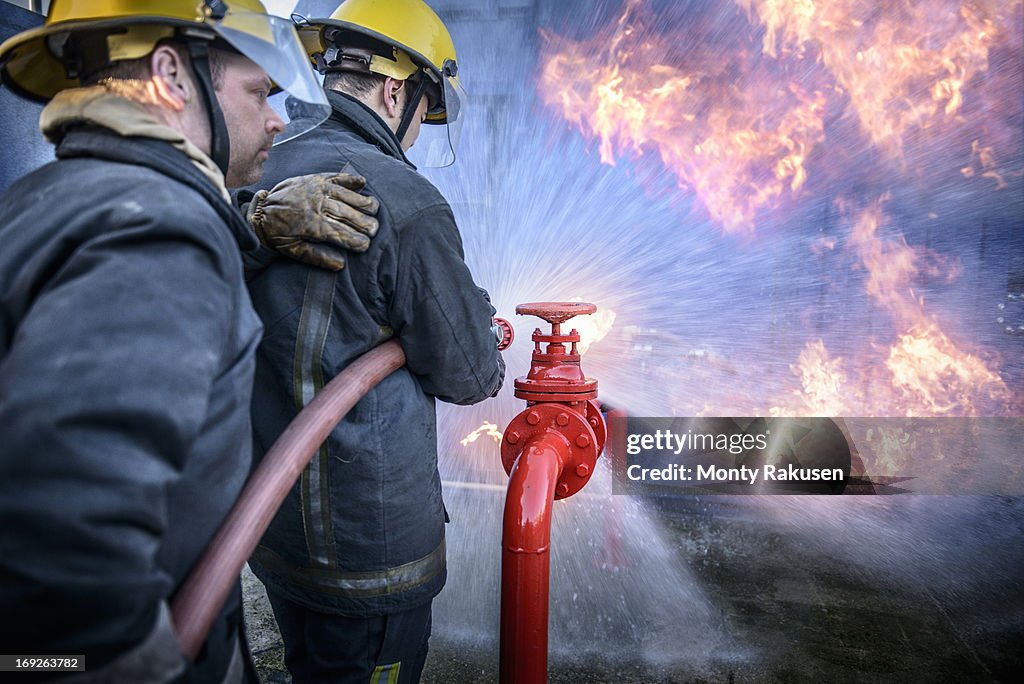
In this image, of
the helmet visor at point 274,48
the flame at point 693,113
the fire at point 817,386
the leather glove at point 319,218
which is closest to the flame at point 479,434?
the fire at point 817,386

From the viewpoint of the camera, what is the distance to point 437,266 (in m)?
1.72

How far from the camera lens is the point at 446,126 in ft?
8.30

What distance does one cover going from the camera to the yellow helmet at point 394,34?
6.55 feet

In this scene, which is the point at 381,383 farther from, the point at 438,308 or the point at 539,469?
the point at 539,469

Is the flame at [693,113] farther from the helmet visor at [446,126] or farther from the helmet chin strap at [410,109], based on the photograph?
the helmet chin strap at [410,109]

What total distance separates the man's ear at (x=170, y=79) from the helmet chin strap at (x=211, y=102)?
0.02 meters

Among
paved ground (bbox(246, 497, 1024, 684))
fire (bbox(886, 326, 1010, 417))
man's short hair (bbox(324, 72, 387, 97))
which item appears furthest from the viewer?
fire (bbox(886, 326, 1010, 417))

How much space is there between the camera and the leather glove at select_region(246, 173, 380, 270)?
1.62 m

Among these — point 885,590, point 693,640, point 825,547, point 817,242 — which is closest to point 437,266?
point 693,640

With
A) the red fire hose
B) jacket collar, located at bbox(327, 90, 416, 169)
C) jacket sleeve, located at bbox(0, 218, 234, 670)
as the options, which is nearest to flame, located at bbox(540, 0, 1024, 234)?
jacket collar, located at bbox(327, 90, 416, 169)

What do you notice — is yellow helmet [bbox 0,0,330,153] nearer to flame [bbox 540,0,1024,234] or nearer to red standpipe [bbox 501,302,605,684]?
red standpipe [bbox 501,302,605,684]

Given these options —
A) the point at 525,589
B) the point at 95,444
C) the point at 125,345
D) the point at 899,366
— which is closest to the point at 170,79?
the point at 125,345

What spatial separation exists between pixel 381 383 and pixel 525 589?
2.54 ft

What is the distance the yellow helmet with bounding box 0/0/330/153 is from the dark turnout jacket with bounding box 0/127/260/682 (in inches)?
10.2
